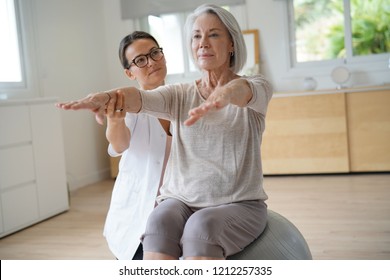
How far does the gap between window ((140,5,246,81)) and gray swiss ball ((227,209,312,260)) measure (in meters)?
3.80

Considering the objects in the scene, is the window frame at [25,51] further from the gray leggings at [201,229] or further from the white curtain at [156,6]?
the gray leggings at [201,229]

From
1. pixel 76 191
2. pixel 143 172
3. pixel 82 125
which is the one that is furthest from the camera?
pixel 82 125

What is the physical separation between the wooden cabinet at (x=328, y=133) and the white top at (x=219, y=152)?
3086mm

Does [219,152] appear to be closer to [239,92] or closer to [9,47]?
[239,92]

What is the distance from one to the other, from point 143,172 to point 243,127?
0.48 meters

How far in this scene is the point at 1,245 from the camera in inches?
124

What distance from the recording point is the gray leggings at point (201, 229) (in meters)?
1.38

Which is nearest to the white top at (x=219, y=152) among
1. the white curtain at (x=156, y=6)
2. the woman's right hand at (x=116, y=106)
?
the woman's right hand at (x=116, y=106)

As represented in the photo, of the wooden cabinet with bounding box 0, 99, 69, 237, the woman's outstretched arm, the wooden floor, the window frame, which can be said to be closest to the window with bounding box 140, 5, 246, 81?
the window frame
